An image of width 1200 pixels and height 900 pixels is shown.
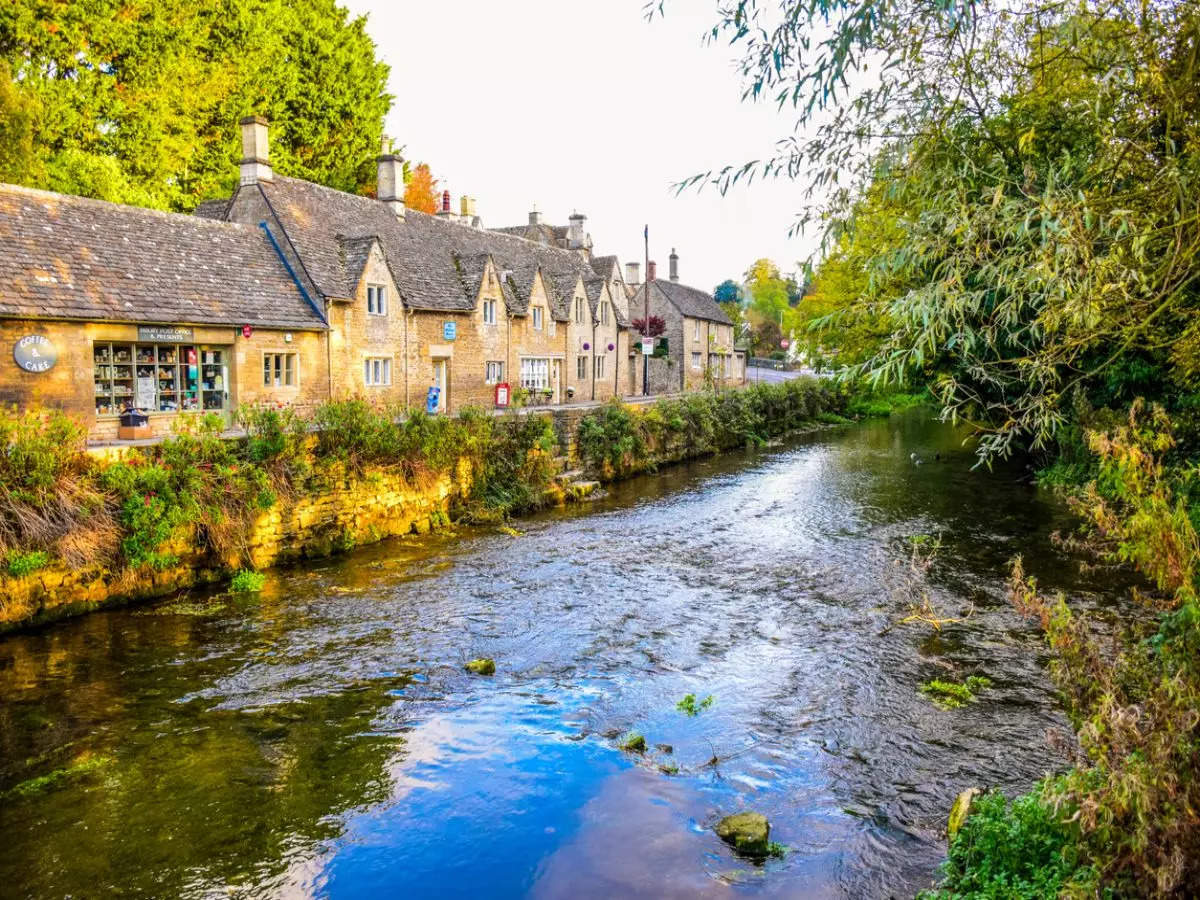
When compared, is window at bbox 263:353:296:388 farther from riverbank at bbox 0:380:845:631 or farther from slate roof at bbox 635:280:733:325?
slate roof at bbox 635:280:733:325

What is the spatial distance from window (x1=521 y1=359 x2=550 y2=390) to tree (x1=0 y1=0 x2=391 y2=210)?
51.0 ft

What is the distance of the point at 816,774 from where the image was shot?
8.60 meters

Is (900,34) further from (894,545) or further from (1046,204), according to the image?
(894,545)

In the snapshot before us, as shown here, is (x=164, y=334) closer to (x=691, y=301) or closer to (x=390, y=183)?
(x=390, y=183)

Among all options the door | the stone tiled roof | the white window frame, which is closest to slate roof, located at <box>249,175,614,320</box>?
the stone tiled roof

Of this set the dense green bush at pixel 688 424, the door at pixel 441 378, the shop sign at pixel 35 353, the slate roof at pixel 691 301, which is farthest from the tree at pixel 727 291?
the shop sign at pixel 35 353

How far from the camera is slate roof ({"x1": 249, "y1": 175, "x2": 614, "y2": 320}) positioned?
28.5 metres

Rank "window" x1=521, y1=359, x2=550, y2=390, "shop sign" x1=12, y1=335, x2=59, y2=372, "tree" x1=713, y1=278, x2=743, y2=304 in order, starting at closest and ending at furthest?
"shop sign" x1=12, y1=335, x2=59, y2=372 → "window" x1=521, y1=359, x2=550, y2=390 → "tree" x1=713, y1=278, x2=743, y2=304

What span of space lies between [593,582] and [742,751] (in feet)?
22.4

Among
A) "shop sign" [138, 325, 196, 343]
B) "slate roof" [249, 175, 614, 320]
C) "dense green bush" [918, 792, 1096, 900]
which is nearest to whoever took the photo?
"dense green bush" [918, 792, 1096, 900]

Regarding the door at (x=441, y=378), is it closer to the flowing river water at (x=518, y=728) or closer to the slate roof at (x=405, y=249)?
the slate roof at (x=405, y=249)

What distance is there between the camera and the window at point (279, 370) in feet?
82.8

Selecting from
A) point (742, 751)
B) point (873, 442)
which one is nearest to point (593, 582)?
point (742, 751)

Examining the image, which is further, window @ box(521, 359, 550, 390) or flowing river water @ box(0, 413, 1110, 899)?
window @ box(521, 359, 550, 390)
